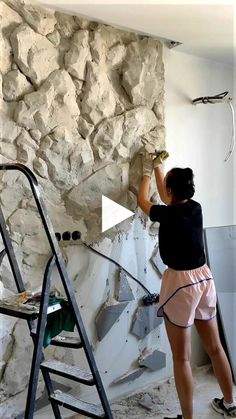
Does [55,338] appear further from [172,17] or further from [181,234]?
[172,17]

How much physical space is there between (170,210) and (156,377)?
1.30 meters

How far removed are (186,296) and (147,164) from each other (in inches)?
34.3

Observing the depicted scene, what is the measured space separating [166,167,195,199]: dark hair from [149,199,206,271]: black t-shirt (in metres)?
0.06

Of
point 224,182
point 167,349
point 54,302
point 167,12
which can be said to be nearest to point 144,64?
point 167,12

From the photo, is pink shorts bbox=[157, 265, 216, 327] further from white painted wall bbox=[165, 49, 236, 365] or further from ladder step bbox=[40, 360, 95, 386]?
white painted wall bbox=[165, 49, 236, 365]

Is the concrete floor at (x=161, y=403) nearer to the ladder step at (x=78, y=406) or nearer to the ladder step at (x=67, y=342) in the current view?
the ladder step at (x=78, y=406)

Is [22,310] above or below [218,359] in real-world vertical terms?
above

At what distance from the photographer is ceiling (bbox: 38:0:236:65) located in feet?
7.22

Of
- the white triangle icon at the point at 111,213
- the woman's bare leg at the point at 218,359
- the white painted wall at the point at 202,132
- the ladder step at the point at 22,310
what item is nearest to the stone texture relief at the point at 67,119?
the white triangle icon at the point at 111,213

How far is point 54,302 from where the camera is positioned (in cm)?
186

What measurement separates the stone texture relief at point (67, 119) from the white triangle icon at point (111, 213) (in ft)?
0.13

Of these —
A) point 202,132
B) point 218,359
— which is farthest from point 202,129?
point 218,359

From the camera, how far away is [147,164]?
8.84ft

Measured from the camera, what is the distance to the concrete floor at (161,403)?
2578 millimetres
